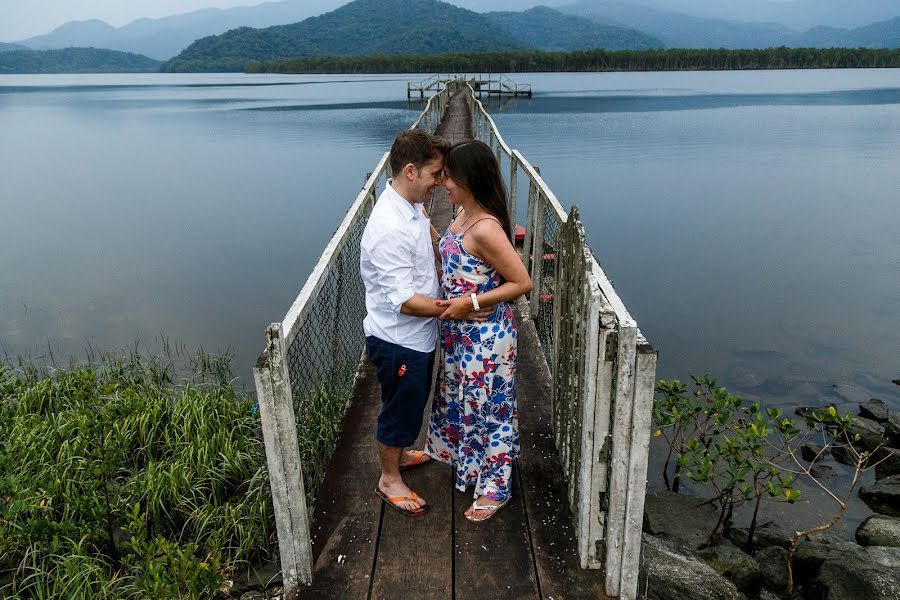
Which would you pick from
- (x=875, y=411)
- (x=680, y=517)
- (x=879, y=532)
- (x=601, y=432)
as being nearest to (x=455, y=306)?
(x=601, y=432)

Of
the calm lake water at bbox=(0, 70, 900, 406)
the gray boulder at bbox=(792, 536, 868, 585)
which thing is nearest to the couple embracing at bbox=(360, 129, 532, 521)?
the gray boulder at bbox=(792, 536, 868, 585)

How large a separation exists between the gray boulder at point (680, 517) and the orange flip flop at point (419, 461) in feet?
6.66

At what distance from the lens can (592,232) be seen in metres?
18.0

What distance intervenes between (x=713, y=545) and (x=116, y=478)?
428 cm

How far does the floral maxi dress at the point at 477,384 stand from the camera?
→ 3.03 metres

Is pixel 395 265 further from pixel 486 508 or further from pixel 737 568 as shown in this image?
pixel 737 568

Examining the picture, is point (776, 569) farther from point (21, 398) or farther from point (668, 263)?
point (668, 263)

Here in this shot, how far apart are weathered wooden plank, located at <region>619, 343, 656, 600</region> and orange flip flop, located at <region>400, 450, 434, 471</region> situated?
1262 mm

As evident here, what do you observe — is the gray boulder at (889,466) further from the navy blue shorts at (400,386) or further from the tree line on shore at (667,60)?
the tree line on shore at (667,60)

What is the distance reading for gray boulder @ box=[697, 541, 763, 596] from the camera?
4.32 metres

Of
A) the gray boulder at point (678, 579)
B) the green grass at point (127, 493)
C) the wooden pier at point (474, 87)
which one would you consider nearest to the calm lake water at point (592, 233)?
the green grass at point (127, 493)

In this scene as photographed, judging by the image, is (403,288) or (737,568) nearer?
(403,288)

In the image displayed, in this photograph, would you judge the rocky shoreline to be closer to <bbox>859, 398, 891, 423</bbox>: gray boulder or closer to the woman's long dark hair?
<bbox>859, 398, 891, 423</bbox>: gray boulder

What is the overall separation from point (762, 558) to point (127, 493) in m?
4.27
